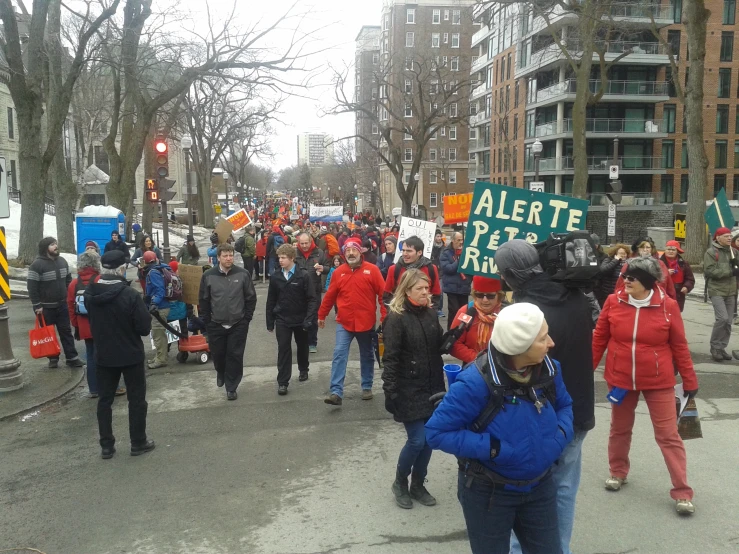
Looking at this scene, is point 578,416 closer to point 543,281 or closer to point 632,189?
point 543,281

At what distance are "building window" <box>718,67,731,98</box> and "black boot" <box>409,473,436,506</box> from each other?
56011 mm

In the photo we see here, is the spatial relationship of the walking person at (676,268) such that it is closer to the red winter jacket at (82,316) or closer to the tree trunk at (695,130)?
the red winter jacket at (82,316)

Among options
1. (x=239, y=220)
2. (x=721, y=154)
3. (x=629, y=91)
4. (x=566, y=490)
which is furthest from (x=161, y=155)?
(x=721, y=154)

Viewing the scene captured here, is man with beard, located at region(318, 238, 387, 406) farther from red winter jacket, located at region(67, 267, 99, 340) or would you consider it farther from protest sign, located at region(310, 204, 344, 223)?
protest sign, located at region(310, 204, 344, 223)

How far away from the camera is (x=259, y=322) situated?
1314 cm

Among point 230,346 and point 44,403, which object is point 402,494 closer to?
point 230,346

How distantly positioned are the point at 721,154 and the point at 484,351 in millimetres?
57222

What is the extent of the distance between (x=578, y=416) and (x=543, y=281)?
0.82 metres

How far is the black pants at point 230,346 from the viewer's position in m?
7.61

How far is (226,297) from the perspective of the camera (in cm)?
758

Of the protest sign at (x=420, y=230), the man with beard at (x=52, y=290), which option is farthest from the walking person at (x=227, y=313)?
the protest sign at (x=420, y=230)

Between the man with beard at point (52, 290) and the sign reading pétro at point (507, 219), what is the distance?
20.3ft

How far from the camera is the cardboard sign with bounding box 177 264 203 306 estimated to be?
31.0ft

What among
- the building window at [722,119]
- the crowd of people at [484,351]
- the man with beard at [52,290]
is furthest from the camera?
the building window at [722,119]
